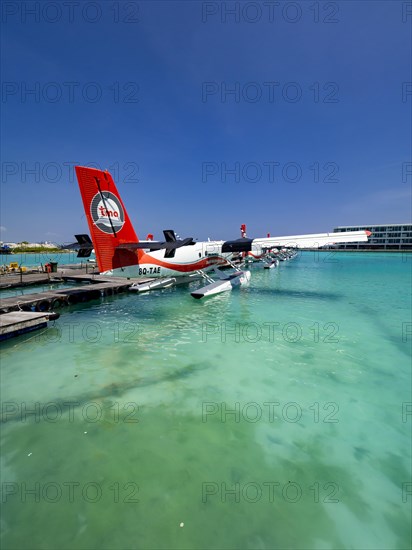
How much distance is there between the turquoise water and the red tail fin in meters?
5.11

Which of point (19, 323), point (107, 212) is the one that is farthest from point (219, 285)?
point (19, 323)

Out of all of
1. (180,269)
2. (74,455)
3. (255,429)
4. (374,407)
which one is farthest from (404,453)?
(180,269)

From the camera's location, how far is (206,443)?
436cm

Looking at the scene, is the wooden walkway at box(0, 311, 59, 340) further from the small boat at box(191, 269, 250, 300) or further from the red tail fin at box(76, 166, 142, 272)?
the small boat at box(191, 269, 250, 300)

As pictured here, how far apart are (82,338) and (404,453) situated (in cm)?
965

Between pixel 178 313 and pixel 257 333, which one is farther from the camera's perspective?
pixel 178 313

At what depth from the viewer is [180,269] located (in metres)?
18.3

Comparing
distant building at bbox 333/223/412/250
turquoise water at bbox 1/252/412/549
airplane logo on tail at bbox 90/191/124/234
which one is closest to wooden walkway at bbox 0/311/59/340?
turquoise water at bbox 1/252/412/549

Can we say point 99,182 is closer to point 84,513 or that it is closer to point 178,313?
point 178,313

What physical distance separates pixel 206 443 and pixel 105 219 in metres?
11.3

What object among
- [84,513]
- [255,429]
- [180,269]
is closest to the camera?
[84,513]

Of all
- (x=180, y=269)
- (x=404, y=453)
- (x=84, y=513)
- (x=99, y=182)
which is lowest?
(x=404, y=453)

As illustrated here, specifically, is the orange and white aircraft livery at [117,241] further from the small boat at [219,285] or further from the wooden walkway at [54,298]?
the wooden walkway at [54,298]

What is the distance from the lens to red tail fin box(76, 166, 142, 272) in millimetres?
11523
